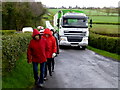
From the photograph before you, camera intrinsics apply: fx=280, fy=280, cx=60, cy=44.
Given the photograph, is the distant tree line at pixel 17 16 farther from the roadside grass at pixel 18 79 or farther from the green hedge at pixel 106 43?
the roadside grass at pixel 18 79

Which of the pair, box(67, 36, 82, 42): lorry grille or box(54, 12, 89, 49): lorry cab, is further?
box(67, 36, 82, 42): lorry grille

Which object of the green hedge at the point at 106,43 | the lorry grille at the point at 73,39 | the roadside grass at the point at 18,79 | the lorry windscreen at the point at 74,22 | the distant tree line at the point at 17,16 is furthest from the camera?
the distant tree line at the point at 17,16

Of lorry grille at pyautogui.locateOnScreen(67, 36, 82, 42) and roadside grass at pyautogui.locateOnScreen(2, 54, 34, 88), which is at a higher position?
roadside grass at pyautogui.locateOnScreen(2, 54, 34, 88)

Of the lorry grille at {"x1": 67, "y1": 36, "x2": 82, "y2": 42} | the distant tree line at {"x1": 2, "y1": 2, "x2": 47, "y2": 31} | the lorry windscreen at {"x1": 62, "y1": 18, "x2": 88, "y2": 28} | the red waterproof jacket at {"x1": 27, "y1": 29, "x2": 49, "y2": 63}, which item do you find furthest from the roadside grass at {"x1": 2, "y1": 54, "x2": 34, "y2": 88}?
the distant tree line at {"x1": 2, "y1": 2, "x2": 47, "y2": 31}

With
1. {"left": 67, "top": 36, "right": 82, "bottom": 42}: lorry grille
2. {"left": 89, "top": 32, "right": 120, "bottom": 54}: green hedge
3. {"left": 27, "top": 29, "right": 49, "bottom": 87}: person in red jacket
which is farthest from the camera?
{"left": 67, "top": 36, "right": 82, "bottom": 42}: lorry grille

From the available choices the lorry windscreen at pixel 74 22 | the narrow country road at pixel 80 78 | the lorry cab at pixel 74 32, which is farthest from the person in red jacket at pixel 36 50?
the lorry windscreen at pixel 74 22

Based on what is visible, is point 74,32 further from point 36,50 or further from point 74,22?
point 36,50

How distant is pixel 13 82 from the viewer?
8.62 metres

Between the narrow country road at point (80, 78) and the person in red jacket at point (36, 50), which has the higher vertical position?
the person in red jacket at point (36, 50)

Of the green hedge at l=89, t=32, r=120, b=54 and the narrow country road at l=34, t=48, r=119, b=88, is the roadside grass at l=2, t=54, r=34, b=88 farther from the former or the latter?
the green hedge at l=89, t=32, r=120, b=54

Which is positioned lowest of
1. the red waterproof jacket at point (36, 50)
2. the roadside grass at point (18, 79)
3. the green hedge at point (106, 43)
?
the green hedge at point (106, 43)

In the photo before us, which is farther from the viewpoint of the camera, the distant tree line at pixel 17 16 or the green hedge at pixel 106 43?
the distant tree line at pixel 17 16

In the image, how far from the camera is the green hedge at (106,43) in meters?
21.2

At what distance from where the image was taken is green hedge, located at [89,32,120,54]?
69.5 feet
